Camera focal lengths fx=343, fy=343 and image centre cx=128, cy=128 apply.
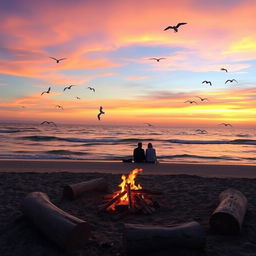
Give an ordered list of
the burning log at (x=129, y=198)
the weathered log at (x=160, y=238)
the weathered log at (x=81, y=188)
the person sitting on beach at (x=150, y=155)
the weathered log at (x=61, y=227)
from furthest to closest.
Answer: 1. the person sitting on beach at (x=150, y=155)
2. the weathered log at (x=81, y=188)
3. the burning log at (x=129, y=198)
4. the weathered log at (x=61, y=227)
5. the weathered log at (x=160, y=238)

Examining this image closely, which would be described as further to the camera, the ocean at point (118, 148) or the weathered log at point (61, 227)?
the ocean at point (118, 148)

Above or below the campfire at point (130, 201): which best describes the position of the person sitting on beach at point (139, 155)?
above

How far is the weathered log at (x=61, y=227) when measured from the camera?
222 inches

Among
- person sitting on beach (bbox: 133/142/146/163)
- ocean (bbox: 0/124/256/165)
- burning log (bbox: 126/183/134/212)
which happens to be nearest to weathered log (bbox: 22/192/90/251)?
burning log (bbox: 126/183/134/212)

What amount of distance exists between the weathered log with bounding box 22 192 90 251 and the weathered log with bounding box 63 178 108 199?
9.62 feet

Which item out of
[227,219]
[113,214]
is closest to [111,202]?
[113,214]

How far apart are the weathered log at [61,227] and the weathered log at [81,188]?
2.93 meters

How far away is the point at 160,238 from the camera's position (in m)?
5.49

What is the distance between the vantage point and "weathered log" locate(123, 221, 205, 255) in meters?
5.44

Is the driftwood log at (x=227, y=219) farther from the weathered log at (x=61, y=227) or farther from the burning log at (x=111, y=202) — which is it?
the burning log at (x=111, y=202)

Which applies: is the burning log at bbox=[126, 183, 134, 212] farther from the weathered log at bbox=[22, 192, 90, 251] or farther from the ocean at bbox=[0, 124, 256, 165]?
the ocean at bbox=[0, 124, 256, 165]

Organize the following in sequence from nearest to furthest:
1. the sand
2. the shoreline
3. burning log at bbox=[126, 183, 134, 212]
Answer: the sand < burning log at bbox=[126, 183, 134, 212] < the shoreline

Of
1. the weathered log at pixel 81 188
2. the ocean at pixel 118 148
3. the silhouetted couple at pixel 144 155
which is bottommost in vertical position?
the ocean at pixel 118 148

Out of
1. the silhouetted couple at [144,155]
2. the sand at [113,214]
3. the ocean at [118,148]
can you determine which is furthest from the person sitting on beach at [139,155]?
the ocean at [118,148]
